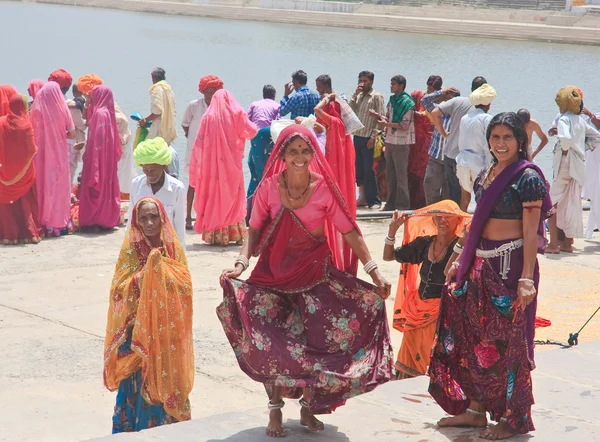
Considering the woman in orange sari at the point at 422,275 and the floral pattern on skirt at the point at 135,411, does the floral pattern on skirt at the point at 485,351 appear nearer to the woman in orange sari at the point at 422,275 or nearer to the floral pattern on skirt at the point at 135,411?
the woman in orange sari at the point at 422,275

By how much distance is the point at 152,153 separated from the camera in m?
7.02

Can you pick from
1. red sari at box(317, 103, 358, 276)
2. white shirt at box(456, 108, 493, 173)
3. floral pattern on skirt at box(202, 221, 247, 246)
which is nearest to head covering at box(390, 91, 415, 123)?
white shirt at box(456, 108, 493, 173)

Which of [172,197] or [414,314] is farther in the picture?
[172,197]

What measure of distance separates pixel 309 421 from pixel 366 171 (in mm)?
8569

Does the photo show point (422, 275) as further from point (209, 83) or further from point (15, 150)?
point (209, 83)

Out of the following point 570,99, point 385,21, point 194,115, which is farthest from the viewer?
point 385,21

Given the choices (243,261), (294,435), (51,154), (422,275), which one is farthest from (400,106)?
(294,435)

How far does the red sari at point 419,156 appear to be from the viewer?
13.7 m

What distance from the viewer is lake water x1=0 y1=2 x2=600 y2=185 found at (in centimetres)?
3022

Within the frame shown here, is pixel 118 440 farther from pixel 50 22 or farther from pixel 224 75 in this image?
pixel 50 22

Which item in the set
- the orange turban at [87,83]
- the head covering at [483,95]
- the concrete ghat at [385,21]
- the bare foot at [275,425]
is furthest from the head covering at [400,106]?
the concrete ghat at [385,21]

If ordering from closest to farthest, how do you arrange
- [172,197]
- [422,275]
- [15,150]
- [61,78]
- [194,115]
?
[422,275] < [172,197] < [15,150] < [61,78] < [194,115]

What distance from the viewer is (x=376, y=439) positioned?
539cm

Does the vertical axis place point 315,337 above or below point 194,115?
below
